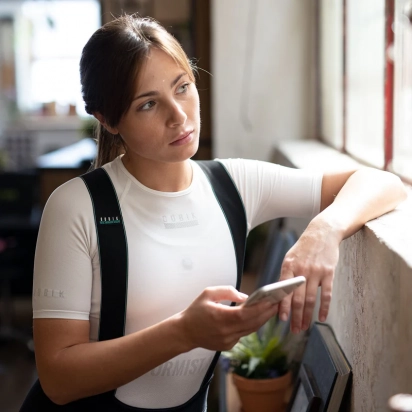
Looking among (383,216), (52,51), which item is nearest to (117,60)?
(383,216)

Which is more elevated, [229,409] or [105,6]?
[105,6]

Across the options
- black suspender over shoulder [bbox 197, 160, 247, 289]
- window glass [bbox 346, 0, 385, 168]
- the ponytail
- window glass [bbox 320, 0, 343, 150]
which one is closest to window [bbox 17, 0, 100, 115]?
window glass [bbox 320, 0, 343, 150]

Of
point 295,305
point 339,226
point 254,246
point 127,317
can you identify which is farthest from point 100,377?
point 254,246

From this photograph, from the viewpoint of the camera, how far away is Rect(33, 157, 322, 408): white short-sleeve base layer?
1.36 meters

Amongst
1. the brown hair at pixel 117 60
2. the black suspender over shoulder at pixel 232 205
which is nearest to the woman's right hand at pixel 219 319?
the black suspender over shoulder at pixel 232 205

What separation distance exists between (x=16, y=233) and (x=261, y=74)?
237 centimetres

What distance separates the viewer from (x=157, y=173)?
154 cm

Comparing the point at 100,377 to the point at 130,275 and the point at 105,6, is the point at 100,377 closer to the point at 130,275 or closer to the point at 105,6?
the point at 130,275

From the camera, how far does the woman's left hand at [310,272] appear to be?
4.00 feet

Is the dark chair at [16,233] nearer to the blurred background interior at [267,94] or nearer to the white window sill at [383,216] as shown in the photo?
the blurred background interior at [267,94]

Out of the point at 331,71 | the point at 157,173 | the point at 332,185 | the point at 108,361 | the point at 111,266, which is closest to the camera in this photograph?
the point at 108,361

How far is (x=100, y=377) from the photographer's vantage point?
4.22 ft

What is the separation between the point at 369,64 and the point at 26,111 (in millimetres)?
5685

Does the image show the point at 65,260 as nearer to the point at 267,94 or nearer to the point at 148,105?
the point at 148,105
